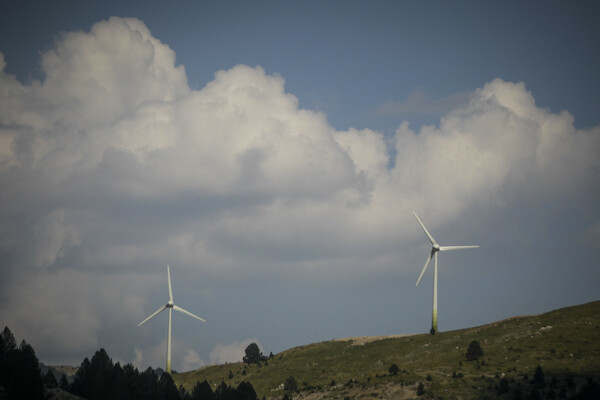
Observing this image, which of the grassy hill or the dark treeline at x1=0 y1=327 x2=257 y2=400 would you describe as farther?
the grassy hill

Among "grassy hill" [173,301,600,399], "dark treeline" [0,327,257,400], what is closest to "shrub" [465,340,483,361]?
"grassy hill" [173,301,600,399]

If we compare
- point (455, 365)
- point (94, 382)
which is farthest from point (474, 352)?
point (94, 382)

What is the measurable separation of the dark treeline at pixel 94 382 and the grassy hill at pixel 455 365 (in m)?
18.8

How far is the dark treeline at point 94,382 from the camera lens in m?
114

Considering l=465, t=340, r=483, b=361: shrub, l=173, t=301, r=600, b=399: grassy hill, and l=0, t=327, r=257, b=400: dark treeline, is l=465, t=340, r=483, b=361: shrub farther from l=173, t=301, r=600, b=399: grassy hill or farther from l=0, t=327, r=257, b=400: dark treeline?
l=0, t=327, r=257, b=400: dark treeline

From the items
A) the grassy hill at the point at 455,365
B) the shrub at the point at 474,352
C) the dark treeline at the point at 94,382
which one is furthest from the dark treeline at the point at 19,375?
the shrub at the point at 474,352

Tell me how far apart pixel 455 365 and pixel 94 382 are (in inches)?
2883

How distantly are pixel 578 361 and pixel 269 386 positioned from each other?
6983cm

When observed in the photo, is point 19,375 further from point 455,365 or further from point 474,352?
point 474,352

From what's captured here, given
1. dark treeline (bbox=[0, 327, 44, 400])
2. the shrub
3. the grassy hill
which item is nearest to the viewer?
dark treeline (bbox=[0, 327, 44, 400])

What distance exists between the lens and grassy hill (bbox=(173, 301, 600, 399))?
12156 cm

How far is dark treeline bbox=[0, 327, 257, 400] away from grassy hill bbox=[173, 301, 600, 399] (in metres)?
18.8

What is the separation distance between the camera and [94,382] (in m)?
139

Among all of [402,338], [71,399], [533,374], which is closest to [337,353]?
[402,338]
